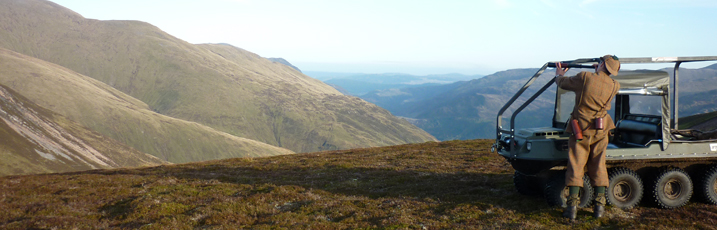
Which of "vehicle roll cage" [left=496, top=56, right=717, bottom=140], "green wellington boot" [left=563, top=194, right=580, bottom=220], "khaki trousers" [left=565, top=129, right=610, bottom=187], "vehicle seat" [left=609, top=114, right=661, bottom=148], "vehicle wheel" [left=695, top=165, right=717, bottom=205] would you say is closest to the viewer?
"green wellington boot" [left=563, top=194, right=580, bottom=220]

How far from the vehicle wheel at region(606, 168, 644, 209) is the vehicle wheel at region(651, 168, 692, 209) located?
17.3 inches

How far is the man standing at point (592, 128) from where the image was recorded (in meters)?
11.6

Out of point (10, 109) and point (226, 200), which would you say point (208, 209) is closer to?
point (226, 200)

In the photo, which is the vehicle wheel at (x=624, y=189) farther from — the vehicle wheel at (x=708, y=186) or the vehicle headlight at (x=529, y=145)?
the vehicle headlight at (x=529, y=145)

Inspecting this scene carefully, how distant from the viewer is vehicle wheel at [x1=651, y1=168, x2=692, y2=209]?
12414 mm

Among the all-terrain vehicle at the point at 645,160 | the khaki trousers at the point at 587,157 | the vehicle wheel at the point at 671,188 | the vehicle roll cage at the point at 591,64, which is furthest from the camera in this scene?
the vehicle wheel at the point at 671,188

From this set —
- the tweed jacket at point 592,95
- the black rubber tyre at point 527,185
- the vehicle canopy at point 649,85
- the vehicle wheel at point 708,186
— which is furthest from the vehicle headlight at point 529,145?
the vehicle wheel at point 708,186

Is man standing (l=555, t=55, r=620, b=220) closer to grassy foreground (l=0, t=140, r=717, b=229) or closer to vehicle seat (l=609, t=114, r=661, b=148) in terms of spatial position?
grassy foreground (l=0, t=140, r=717, b=229)

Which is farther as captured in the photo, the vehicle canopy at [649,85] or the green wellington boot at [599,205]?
the vehicle canopy at [649,85]

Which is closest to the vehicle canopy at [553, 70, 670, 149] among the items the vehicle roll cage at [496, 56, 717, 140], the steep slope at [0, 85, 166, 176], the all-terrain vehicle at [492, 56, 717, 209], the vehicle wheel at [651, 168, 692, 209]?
the all-terrain vehicle at [492, 56, 717, 209]

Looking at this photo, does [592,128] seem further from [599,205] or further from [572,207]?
[572,207]

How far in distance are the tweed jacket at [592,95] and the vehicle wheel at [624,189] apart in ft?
5.52

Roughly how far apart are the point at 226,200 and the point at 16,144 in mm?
184723

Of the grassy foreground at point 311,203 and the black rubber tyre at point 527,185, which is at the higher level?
the black rubber tyre at point 527,185
